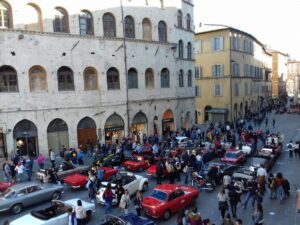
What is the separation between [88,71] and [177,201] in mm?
18391

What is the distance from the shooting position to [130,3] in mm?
31266

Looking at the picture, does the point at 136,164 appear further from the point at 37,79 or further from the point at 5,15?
the point at 5,15

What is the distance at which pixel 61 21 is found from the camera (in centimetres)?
2753

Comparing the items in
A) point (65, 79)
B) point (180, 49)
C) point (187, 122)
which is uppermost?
point (180, 49)

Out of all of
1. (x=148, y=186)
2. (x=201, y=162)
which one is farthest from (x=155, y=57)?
(x=148, y=186)

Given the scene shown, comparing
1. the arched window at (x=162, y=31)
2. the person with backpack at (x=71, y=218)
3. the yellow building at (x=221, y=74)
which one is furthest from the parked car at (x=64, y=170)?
the yellow building at (x=221, y=74)

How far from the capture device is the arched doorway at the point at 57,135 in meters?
27.2

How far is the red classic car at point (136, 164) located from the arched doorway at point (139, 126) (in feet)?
30.5

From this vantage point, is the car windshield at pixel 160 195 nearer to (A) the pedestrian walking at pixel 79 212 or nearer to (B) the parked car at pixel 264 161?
(A) the pedestrian walking at pixel 79 212

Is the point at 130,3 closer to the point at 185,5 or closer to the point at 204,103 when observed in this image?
the point at 185,5

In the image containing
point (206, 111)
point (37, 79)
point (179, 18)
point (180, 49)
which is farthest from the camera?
point (206, 111)

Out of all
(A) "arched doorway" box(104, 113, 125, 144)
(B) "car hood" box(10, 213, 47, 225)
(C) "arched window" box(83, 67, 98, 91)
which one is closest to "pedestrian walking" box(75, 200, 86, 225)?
(B) "car hood" box(10, 213, 47, 225)

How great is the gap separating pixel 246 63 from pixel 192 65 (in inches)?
727

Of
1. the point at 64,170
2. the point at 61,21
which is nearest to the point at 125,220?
the point at 64,170
